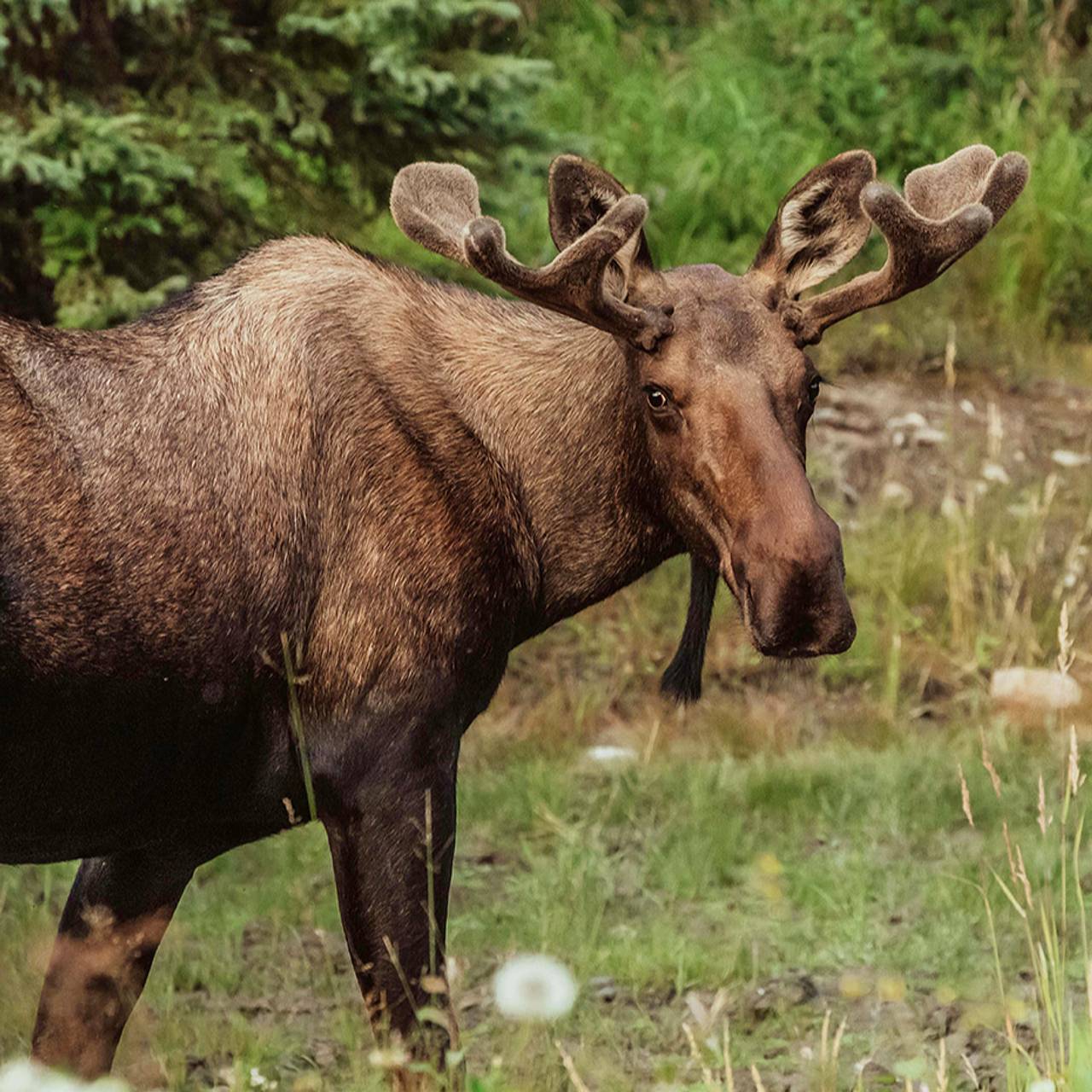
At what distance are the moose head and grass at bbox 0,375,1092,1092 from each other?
667 millimetres

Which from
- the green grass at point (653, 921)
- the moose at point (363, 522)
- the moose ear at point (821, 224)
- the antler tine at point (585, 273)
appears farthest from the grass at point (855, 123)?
the antler tine at point (585, 273)

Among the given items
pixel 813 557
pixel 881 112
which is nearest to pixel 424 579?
pixel 813 557

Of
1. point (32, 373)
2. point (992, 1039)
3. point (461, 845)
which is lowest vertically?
point (461, 845)

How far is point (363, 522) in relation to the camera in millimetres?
4152

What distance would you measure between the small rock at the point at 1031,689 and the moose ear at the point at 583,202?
3.61 m

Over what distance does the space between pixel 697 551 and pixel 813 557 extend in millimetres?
508

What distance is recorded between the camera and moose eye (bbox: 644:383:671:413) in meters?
4.14

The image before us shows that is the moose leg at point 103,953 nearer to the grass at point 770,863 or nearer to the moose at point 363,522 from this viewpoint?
the moose at point 363,522

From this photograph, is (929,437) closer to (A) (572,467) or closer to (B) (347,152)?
(B) (347,152)

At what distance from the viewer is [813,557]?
3.80m

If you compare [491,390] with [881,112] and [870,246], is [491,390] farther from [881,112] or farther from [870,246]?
[881,112]

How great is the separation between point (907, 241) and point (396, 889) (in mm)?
1723

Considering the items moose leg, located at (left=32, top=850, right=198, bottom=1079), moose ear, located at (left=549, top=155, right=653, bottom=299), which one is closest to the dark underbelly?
moose leg, located at (left=32, top=850, right=198, bottom=1079)

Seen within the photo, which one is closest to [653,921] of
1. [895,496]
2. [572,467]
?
[572,467]
